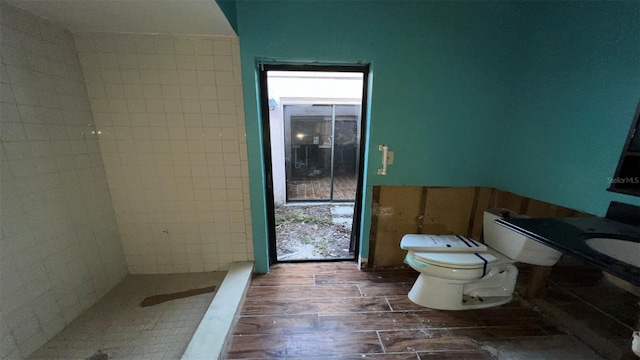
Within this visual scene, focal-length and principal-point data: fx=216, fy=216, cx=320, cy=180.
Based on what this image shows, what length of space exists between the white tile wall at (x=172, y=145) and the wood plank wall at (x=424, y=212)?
3.86 ft

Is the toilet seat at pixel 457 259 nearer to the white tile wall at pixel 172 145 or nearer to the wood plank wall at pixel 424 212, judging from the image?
the wood plank wall at pixel 424 212

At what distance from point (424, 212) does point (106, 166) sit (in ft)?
8.66

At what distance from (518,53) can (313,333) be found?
2.49 metres

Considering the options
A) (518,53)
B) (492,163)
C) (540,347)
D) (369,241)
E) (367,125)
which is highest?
(518,53)

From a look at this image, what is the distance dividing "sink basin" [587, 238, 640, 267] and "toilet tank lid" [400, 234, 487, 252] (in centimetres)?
59

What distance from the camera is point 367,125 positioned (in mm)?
1797

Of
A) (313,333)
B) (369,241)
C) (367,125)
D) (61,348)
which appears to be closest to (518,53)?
(367,125)

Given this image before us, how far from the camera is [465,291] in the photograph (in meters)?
1.63

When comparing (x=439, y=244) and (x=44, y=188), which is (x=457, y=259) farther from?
(x=44, y=188)

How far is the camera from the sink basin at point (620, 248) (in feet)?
3.33

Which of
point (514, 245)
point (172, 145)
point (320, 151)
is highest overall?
point (172, 145)

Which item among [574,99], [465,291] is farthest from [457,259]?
[574,99]

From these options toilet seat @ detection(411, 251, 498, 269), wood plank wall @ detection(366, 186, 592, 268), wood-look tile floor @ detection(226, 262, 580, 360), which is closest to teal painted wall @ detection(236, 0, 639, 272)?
wood plank wall @ detection(366, 186, 592, 268)

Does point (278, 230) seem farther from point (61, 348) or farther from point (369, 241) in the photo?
point (61, 348)
